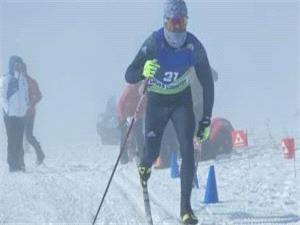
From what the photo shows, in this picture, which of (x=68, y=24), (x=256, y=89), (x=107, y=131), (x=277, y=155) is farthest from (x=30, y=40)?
(x=277, y=155)

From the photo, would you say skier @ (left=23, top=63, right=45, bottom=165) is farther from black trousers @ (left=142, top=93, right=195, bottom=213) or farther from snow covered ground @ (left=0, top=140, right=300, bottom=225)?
black trousers @ (left=142, top=93, right=195, bottom=213)

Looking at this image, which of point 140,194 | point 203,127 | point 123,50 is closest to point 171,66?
point 203,127

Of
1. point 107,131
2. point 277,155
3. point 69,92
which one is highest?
point 277,155

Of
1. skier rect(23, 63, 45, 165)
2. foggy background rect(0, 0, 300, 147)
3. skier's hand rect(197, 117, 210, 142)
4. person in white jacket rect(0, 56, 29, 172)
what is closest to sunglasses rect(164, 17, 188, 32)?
skier's hand rect(197, 117, 210, 142)

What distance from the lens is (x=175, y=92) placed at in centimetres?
773

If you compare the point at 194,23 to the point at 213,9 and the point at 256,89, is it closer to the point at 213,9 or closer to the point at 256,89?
the point at 213,9

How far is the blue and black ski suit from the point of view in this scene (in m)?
7.58

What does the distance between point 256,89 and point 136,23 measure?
12215 millimetres

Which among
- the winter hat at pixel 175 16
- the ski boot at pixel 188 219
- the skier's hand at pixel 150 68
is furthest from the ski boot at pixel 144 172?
the winter hat at pixel 175 16

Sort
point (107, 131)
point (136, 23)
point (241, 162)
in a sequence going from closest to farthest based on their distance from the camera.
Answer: point (241, 162) < point (107, 131) < point (136, 23)

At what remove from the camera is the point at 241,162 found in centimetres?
1414

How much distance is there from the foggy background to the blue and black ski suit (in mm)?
32563

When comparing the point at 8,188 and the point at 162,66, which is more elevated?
the point at 162,66

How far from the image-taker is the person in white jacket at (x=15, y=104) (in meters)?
14.4
